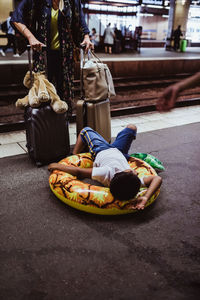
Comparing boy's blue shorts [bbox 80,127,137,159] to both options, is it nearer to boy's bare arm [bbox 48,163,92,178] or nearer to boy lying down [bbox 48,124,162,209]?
boy lying down [bbox 48,124,162,209]

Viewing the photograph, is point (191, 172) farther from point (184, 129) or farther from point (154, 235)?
point (184, 129)

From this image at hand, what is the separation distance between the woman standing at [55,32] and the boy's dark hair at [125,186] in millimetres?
2005

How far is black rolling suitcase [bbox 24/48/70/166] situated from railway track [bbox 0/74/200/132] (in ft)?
5.90

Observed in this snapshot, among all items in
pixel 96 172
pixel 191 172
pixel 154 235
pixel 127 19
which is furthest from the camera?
pixel 127 19

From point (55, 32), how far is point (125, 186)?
245 centimetres

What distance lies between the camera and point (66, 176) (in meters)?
3.10

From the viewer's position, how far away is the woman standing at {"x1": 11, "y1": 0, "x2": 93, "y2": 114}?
12.1 ft

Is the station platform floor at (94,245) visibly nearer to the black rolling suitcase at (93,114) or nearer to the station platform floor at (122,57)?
the black rolling suitcase at (93,114)

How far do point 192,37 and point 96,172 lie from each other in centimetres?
3298

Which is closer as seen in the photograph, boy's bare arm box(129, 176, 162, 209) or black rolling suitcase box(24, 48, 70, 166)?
boy's bare arm box(129, 176, 162, 209)

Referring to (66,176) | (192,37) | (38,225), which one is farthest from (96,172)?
(192,37)

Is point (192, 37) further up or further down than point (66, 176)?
further up

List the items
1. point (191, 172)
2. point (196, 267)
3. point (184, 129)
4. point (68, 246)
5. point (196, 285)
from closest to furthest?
1. point (196, 285)
2. point (196, 267)
3. point (68, 246)
4. point (191, 172)
5. point (184, 129)

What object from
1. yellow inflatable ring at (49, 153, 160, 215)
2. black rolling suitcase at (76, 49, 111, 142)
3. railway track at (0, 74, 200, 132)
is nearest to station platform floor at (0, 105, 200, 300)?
yellow inflatable ring at (49, 153, 160, 215)
